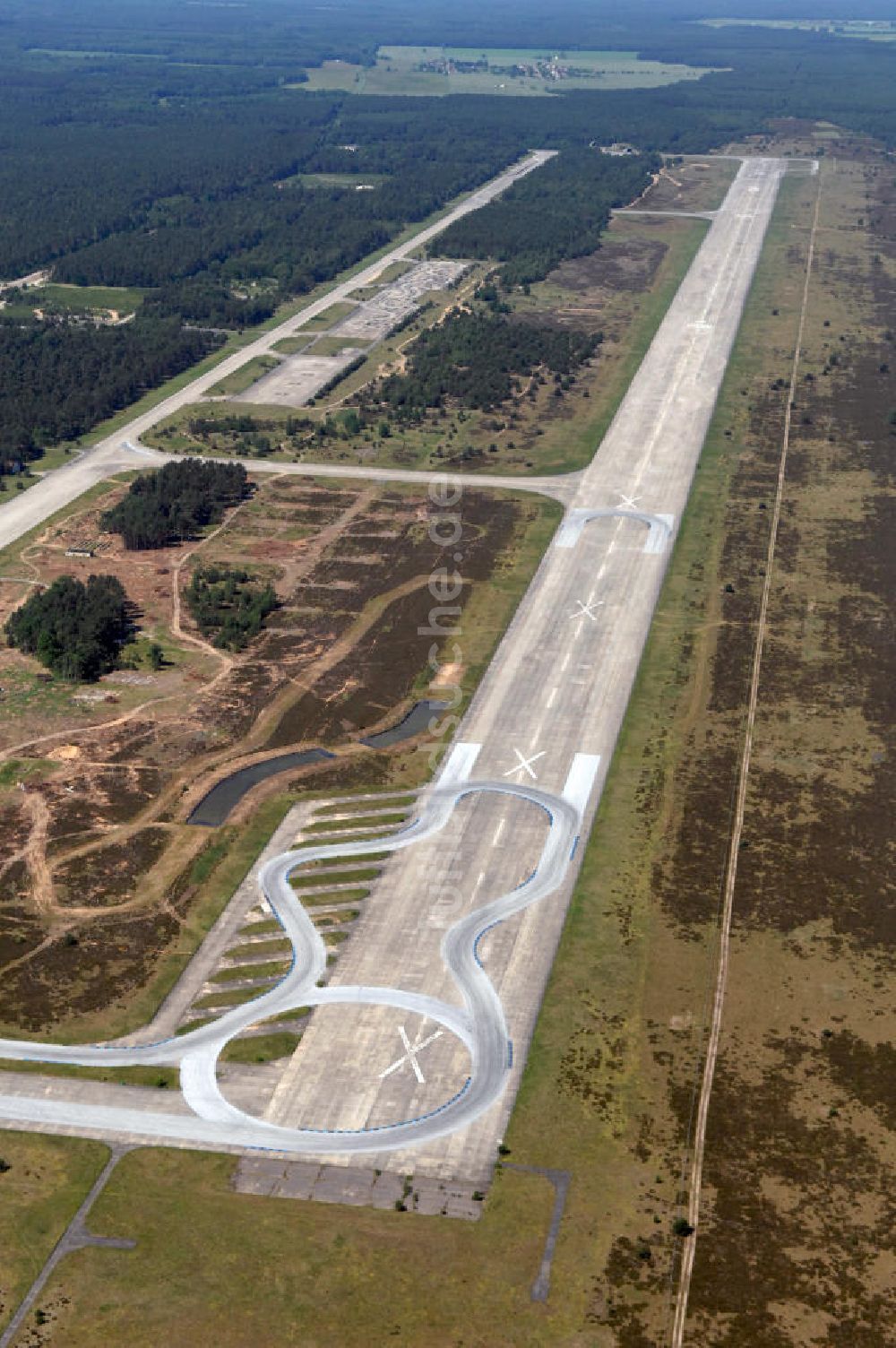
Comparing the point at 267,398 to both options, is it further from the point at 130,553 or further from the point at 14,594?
the point at 14,594

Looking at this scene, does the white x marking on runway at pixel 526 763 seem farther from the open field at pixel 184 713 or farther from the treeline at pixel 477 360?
the treeline at pixel 477 360

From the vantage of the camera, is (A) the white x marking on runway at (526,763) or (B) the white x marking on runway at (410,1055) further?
(A) the white x marking on runway at (526,763)

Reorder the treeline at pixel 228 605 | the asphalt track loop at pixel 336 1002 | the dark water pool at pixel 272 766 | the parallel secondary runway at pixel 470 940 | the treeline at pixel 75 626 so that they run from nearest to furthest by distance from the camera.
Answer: the asphalt track loop at pixel 336 1002
the parallel secondary runway at pixel 470 940
the dark water pool at pixel 272 766
the treeline at pixel 75 626
the treeline at pixel 228 605

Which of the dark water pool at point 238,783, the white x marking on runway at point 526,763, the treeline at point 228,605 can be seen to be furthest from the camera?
the treeline at point 228,605

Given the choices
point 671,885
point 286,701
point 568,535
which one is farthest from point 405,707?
point 568,535

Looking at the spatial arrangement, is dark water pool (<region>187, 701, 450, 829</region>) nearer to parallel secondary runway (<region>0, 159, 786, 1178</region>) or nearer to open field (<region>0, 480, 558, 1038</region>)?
open field (<region>0, 480, 558, 1038</region>)

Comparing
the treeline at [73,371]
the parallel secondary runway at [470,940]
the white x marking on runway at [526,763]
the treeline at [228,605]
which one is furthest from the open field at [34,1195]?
the treeline at [73,371]

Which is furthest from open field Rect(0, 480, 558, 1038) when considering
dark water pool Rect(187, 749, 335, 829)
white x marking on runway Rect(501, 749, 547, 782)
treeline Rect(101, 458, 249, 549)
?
white x marking on runway Rect(501, 749, 547, 782)

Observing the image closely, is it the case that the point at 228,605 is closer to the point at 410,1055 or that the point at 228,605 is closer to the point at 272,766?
the point at 272,766
